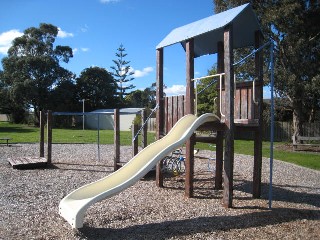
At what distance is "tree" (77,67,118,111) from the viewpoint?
196 ft

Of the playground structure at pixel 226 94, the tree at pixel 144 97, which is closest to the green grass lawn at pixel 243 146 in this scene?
the playground structure at pixel 226 94

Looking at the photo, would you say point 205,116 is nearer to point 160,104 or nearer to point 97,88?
point 160,104

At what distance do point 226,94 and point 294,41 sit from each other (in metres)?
17.4

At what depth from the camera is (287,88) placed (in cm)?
2197

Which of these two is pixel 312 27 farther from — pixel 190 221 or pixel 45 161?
pixel 190 221

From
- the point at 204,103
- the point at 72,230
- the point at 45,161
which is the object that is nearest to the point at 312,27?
the point at 204,103

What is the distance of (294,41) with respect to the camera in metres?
22.2

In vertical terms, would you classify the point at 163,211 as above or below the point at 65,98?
below

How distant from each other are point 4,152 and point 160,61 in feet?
34.1

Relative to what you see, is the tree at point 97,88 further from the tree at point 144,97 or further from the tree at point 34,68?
the tree at point 144,97

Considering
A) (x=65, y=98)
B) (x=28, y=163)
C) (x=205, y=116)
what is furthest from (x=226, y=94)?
(x=65, y=98)

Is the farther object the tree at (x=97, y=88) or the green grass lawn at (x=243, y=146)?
the tree at (x=97, y=88)

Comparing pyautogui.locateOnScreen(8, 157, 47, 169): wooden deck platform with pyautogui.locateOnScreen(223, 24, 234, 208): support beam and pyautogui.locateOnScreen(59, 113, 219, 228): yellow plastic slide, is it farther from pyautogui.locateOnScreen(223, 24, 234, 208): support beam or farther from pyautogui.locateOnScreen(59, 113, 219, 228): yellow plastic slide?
pyautogui.locateOnScreen(223, 24, 234, 208): support beam

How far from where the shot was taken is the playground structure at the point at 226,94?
6883mm
